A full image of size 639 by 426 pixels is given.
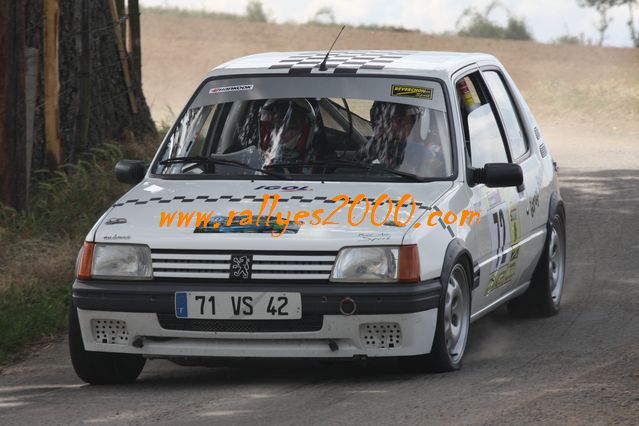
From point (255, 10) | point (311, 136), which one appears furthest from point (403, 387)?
point (255, 10)

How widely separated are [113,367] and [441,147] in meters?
2.13

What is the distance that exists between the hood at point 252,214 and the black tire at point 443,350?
0.38 m

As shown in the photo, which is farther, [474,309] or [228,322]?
[474,309]

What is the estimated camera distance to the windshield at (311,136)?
762cm

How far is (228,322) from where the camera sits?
6.69m

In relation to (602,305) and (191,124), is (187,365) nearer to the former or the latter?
(191,124)

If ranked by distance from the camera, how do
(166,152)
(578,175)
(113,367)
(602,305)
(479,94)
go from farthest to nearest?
(578,175), (602,305), (479,94), (166,152), (113,367)

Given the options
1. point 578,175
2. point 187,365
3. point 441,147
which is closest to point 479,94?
point 441,147

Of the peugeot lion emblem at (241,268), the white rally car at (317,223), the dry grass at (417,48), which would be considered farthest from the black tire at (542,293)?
the dry grass at (417,48)

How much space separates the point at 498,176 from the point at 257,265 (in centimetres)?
166

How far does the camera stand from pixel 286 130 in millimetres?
7922

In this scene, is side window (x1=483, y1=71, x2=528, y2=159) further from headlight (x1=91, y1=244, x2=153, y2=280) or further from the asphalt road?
headlight (x1=91, y1=244, x2=153, y2=280)

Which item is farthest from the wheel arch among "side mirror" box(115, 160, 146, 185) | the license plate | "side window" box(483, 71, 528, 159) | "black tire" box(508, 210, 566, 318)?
"side mirror" box(115, 160, 146, 185)

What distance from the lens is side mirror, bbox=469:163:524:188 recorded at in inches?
301
